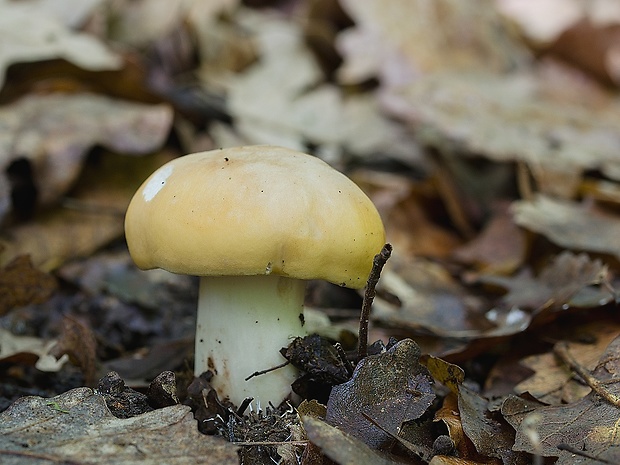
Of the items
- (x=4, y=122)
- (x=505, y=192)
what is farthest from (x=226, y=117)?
(x=505, y=192)

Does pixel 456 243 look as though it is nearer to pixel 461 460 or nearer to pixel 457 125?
pixel 457 125

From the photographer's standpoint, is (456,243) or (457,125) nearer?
(456,243)

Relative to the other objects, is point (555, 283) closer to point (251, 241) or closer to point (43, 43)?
point (251, 241)

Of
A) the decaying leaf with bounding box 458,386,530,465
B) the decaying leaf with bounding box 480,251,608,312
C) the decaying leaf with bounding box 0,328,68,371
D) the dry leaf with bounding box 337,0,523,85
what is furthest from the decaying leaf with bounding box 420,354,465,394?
the dry leaf with bounding box 337,0,523,85

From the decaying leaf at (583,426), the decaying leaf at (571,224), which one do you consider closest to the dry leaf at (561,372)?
the decaying leaf at (583,426)

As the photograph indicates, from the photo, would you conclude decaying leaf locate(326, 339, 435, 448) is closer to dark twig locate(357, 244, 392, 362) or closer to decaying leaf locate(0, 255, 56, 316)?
dark twig locate(357, 244, 392, 362)

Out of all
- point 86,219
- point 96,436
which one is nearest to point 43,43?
point 86,219

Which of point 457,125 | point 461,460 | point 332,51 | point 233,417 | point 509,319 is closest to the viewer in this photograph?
point 461,460
